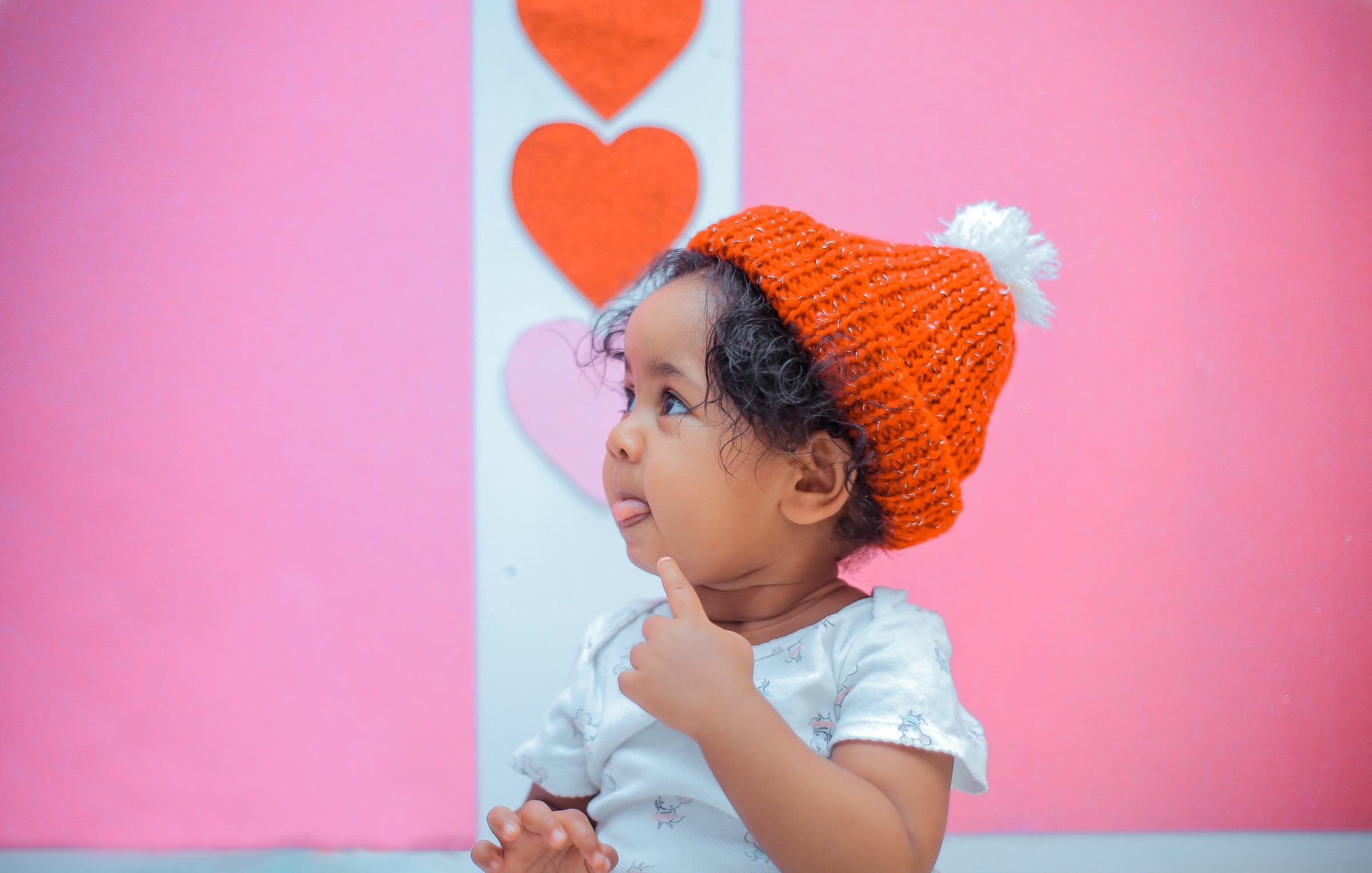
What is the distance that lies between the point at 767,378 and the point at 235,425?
0.74m

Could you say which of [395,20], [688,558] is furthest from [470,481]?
[395,20]

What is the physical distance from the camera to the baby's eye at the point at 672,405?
0.74m

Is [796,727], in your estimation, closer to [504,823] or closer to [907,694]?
[907,694]

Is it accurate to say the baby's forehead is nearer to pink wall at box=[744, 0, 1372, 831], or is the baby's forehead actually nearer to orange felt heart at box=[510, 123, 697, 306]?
orange felt heart at box=[510, 123, 697, 306]

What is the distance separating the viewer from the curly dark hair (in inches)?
27.5

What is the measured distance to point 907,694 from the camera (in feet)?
2.15

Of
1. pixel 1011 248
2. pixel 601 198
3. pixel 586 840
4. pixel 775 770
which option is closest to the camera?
pixel 775 770

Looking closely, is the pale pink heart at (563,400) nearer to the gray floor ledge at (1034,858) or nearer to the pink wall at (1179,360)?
the pink wall at (1179,360)

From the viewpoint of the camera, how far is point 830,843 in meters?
0.57

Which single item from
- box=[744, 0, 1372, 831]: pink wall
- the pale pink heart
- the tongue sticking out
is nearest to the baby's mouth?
the tongue sticking out

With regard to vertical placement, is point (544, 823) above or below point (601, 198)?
below

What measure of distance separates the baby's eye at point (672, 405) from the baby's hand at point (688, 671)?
0.58 feet

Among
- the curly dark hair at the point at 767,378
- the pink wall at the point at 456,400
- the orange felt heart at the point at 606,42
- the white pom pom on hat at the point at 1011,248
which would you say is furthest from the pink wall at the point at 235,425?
the white pom pom on hat at the point at 1011,248

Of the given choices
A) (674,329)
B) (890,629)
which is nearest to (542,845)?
(890,629)
